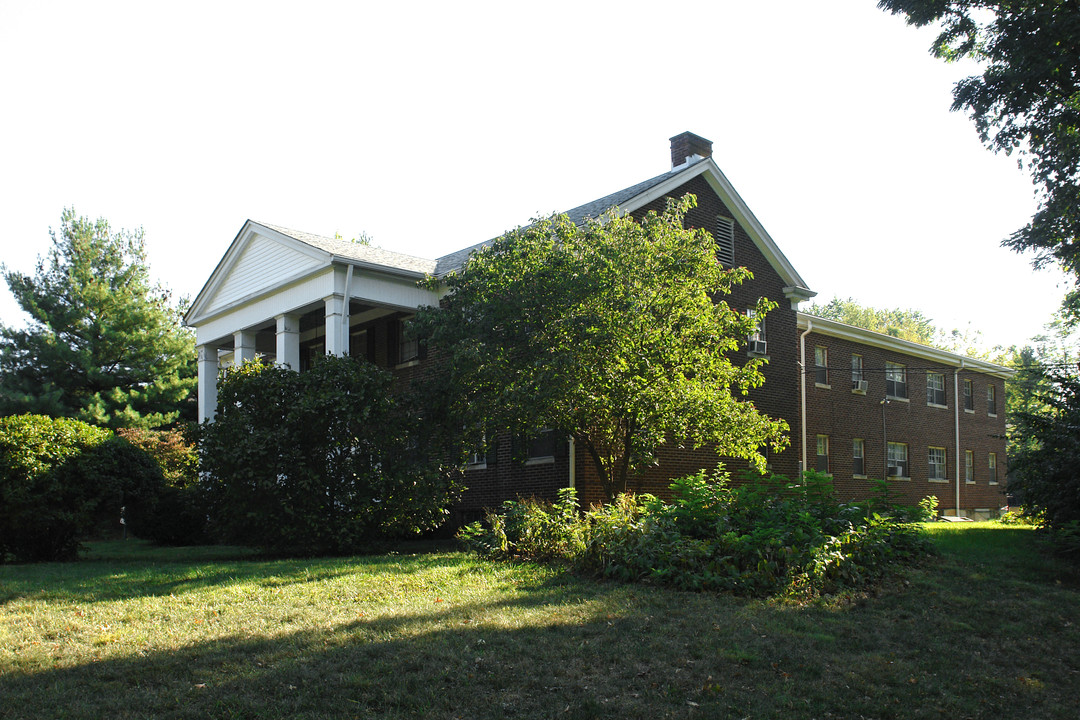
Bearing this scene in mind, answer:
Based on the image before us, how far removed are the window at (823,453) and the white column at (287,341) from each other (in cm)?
1509

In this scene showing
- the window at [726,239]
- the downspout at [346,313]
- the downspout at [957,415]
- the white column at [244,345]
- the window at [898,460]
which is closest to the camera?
the downspout at [346,313]

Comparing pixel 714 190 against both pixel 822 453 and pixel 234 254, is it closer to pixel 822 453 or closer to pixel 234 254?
pixel 822 453

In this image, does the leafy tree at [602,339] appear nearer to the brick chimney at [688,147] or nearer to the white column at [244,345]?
the brick chimney at [688,147]

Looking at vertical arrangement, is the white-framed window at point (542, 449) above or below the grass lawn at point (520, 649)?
above

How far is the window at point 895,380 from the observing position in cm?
2781

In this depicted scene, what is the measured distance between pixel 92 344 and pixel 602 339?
24.7 m

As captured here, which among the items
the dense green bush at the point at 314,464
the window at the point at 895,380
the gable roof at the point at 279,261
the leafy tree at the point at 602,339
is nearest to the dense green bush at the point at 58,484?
the dense green bush at the point at 314,464

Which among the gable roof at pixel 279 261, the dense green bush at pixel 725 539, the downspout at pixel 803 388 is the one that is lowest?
the dense green bush at pixel 725 539

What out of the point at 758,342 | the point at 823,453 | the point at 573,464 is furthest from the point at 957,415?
the point at 573,464

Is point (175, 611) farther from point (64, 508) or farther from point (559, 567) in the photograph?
point (64, 508)

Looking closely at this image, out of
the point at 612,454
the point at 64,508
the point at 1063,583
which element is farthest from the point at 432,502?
the point at 1063,583

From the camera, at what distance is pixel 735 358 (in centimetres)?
2072

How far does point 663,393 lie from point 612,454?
2.16 m

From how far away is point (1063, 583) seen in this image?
1066 centimetres
